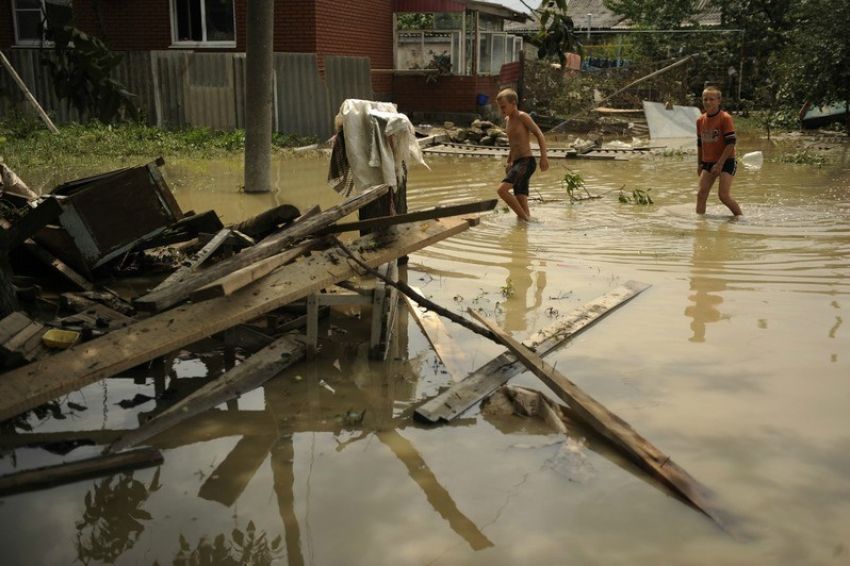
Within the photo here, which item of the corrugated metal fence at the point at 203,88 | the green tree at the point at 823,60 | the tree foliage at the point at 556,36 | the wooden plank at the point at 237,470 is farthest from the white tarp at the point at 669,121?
the wooden plank at the point at 237,470

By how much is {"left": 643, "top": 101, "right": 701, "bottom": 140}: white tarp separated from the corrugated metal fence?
27.8 feet

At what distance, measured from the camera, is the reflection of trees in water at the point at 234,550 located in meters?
3.54

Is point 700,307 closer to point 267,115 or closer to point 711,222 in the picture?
point 711,222

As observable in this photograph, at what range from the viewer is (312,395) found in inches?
205

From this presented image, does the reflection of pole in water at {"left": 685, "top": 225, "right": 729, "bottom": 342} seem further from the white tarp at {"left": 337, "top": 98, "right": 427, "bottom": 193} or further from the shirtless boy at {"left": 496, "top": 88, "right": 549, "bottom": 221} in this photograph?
the white tarp at {"left": 337, "top": 98, "right": 427, "bottom": 193}

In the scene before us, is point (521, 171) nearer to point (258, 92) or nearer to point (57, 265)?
point (258, 92)

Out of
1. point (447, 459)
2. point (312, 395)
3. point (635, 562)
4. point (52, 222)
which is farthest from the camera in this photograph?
point (52, 222)

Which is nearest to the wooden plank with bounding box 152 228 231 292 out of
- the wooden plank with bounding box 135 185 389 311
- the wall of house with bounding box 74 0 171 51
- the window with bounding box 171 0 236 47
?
the wooden plank with bounding box 135 185 389 311

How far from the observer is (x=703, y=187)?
11000 mm

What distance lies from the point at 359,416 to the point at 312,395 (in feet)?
1.54

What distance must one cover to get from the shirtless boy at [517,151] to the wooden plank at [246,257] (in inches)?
177

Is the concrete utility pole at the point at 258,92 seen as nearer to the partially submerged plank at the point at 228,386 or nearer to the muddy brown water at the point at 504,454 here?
the muddy brown water at the point at 504,454

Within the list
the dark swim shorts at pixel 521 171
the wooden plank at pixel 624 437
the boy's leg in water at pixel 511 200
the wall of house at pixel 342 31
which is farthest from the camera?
the wall of house at pixel 342 31

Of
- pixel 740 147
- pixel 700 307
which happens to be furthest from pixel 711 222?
pixel 740 147
